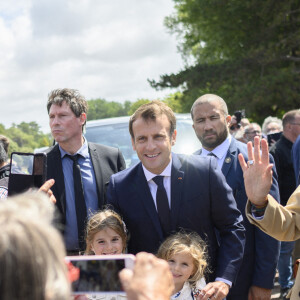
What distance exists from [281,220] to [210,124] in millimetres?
1481

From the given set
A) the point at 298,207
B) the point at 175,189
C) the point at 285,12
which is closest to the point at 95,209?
the point at 175,189

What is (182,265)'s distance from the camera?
288cm

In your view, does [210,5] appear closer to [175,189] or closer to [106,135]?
[106,135]

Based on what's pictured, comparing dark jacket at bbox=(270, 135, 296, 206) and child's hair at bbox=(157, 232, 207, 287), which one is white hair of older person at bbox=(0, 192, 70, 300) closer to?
child's hair at bbox=(157, 232, 207, 287)

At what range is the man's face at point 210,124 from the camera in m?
3.71

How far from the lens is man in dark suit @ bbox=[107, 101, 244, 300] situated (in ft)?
9.33

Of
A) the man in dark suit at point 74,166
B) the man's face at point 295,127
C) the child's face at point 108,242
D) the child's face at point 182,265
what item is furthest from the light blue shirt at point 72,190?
the man's face at point 295,127

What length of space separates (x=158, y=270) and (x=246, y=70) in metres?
21.3

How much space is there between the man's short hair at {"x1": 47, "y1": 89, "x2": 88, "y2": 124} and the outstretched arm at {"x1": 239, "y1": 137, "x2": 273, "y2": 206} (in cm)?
163

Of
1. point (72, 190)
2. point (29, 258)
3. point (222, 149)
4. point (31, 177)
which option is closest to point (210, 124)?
point (222, 149)

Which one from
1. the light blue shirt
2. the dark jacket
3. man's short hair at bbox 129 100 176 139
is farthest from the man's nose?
the dark jacket

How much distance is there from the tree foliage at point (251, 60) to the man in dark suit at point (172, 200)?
18597 mm

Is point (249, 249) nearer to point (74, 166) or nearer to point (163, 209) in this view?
point (163, 209)

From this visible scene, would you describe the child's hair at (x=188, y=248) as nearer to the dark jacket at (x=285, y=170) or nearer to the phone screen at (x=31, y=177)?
the phone screen at (x=31, y=177)
